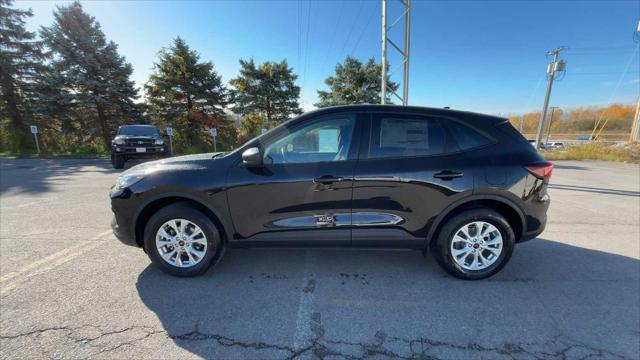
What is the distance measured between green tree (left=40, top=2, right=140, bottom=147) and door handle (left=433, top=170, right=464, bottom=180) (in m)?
21.7

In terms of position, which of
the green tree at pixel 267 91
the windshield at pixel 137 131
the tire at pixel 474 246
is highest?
the green tree at pixel 267 91

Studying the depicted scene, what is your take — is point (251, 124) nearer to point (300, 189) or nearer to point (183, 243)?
point (183, 243)

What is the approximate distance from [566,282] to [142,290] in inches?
169

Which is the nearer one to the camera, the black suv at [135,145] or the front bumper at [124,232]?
the front bumper at [124,232]

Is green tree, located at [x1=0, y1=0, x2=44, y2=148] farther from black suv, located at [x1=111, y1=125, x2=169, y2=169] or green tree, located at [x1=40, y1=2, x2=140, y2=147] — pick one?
black suv, located at [x1=111, y1=125, x2=169, y2=169]

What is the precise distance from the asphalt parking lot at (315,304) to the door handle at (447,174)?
43.0 inches

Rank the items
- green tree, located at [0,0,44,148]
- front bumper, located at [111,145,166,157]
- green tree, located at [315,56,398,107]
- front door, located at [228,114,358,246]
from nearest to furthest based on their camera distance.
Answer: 1. front door, located at [228,114,358,246]
2. front bumper, located at [111,145,166,157]
3. green tree, located at [0,0,44,148]
4. green tree, located at [315,56,398,107]

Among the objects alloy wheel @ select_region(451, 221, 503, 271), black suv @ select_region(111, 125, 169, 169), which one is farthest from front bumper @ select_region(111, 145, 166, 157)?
alloy wheel @ select_region(451, 221, 503, 271)

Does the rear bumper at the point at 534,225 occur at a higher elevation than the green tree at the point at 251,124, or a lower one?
lower

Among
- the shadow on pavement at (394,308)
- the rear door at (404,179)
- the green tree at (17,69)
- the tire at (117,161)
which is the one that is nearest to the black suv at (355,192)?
the rear door at (404,179)

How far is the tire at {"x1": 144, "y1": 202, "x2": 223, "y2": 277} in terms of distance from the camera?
266 centimetres

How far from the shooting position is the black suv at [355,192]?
258cm

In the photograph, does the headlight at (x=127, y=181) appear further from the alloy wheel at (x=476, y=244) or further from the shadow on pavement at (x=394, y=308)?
the alloy wheel at (x=476, y=244)

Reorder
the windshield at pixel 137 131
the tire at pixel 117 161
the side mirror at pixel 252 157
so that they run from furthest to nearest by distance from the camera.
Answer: the windshield at pixel 137 131 < the tire at pixel 117 161 < the side mirror at pixel 252 157
